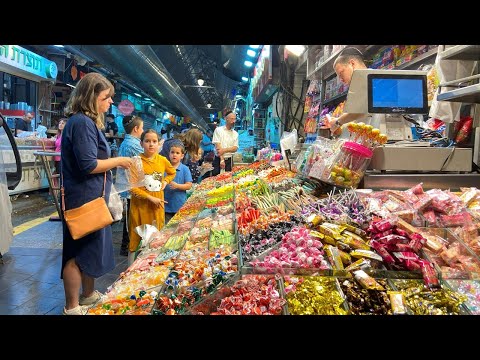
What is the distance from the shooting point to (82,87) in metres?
2.84

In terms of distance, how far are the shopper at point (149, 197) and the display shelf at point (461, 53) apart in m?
2.77

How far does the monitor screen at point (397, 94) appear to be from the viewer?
8.72 feet

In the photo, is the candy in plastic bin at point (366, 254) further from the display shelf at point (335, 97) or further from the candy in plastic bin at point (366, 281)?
the display shelf at point (335, 97)

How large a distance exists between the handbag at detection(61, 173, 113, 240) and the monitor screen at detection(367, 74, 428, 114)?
211 cm

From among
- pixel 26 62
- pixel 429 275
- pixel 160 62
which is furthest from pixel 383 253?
pixel 26 62

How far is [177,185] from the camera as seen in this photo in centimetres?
459

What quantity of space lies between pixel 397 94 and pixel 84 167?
2.31m

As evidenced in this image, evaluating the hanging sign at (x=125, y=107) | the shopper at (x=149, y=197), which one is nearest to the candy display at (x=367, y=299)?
the shopper at (x=149, y=197)

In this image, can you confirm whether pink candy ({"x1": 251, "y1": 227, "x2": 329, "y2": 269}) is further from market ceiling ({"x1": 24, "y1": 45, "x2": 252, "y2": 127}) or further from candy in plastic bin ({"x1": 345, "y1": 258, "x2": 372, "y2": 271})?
market ceiling ({"x1": 24, "y1": 45, "x2": 252, "y2": 127})

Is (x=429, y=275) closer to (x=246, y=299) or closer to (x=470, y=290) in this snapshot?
(x=470, y=290)

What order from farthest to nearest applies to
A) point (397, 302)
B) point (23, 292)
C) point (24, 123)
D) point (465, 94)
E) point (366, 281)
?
point (24, 123) → point (23, 292) → point (465, 94) → point (366, 281) → point (397, 302)
